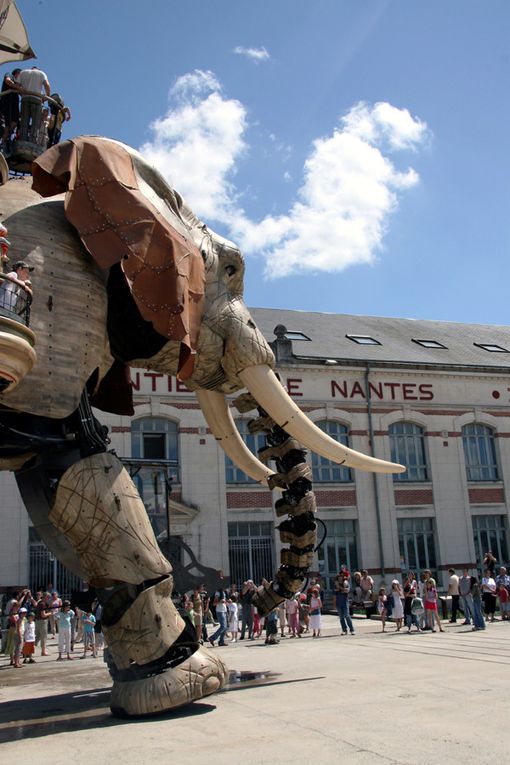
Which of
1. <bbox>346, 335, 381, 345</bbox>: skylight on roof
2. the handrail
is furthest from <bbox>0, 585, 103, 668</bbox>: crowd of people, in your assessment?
<bbox>346, 335, 381, 345</bbox>: skylight on roof

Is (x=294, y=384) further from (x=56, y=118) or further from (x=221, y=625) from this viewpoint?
(x=56, y=118)

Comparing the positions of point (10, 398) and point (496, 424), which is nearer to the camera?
point (10, 398)

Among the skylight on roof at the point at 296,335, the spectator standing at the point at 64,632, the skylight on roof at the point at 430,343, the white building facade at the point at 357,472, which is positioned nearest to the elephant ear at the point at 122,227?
the spectator standing at the point at 64,632

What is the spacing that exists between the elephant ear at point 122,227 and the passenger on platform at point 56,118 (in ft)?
5.96

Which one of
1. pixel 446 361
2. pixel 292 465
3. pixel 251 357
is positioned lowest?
pixel 292 465

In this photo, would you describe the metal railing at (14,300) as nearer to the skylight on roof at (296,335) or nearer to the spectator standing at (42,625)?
the spectator standing at (42,625)

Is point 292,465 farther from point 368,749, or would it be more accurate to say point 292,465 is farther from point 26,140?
point 26,140

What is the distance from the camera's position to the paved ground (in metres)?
3.85

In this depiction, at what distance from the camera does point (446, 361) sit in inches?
989

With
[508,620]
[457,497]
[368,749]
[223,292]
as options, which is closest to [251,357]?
[223,292]

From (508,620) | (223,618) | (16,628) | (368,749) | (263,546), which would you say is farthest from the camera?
(263,546)

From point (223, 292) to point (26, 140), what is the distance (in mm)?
2390

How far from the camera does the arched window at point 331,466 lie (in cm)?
2255

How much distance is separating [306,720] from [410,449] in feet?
64.2
